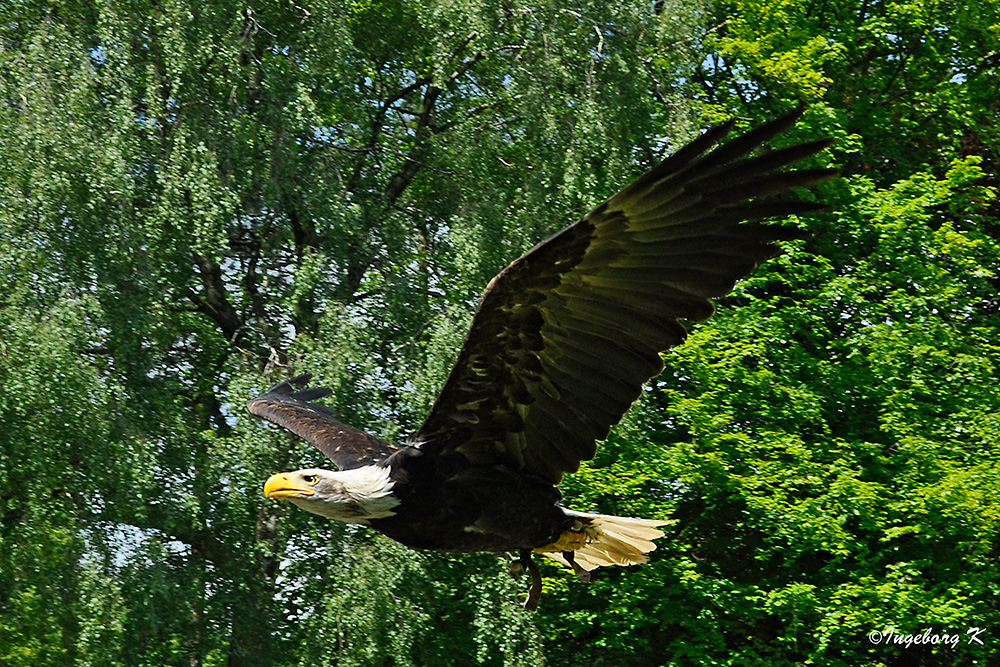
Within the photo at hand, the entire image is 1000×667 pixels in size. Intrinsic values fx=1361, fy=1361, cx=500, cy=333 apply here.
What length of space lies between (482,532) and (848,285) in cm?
880

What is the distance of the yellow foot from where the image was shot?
25.0 ft

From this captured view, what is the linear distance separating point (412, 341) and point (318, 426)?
507 centimetres

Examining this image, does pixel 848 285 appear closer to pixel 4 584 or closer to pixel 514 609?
pixel 514 609

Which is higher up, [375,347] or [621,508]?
[375,347]

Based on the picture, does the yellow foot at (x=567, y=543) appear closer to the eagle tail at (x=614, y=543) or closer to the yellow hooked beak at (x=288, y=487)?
the eagle tail at (x=614, y=543)

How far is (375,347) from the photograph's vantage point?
13.3m

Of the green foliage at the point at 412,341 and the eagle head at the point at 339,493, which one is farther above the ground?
the green foliage at the point at 412,341

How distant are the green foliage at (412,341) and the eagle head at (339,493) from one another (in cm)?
592

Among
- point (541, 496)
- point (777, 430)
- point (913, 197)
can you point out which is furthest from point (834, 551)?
point (541, 496)

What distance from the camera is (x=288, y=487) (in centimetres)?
650
